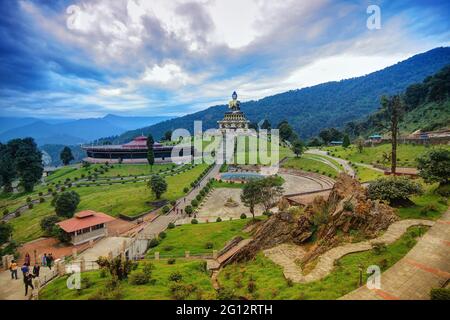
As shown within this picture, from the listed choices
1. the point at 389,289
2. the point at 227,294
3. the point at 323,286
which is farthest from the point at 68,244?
the point at 389,289

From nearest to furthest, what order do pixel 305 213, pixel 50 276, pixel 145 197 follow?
pixel 50 276 → pixel 305 213 → pixel 145 197

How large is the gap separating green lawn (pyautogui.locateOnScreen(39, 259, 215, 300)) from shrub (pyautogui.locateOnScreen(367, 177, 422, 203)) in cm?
1667

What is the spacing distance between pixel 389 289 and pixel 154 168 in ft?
259

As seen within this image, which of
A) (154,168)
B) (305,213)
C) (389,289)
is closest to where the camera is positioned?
(389,289)

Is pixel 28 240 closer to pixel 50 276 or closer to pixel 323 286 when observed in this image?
pixel 50 276

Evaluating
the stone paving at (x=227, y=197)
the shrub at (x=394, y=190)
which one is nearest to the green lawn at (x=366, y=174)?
the stone paving at (x=227, y=197)

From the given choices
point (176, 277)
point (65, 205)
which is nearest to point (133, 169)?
point (65, 205)

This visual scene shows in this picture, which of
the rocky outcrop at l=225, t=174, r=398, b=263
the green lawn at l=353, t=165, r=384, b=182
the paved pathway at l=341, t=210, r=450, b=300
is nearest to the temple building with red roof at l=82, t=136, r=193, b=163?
the green lawn at l=353, t=165, r=384, b=182

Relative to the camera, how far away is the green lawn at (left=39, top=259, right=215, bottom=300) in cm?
1667

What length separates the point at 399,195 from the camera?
2439cm

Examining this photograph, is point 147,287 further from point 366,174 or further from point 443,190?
point 366,174

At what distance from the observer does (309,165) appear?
72.9 metres

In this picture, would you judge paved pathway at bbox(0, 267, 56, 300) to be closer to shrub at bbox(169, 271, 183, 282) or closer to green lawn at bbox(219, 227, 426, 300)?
shrub at bbox(169, 271, 183, 282)
